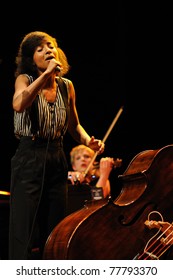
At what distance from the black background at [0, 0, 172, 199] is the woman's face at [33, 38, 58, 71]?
199cm

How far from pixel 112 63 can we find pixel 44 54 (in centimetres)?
232

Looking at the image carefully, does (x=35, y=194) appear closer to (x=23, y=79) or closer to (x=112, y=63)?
(x=23, y=79)

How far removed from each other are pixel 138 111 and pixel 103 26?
88cm

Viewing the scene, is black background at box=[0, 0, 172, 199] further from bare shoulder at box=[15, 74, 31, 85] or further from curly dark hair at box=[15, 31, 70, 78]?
bare shoulder at box=[15, 74, 31, 85]

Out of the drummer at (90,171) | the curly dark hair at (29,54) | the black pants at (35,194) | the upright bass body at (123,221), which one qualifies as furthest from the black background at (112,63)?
the upright bass body at (123,221)

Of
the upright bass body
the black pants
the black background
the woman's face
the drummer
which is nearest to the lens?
the upright bass body

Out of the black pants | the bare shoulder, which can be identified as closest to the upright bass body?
the black pants

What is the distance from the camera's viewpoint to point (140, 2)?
14.2 feet

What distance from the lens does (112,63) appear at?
4586 mm

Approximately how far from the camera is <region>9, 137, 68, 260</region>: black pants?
7.18 feet

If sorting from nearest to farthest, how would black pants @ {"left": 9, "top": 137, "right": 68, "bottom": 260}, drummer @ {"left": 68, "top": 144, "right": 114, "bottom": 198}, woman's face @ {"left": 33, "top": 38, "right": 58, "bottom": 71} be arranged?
A: black pants @ {"left": 9, "top": 137, "right": 68, "bottom": 260}
woman's face @ {"left": 33, "top": 38, "right": 58, "bottom": 71}
drummer @ {"left": 68, "top": 144, "right": 114, "bottom": 198}

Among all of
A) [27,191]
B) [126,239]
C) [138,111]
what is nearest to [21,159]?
[27,191]

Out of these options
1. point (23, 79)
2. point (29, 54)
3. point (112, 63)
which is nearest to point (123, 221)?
point (23, 79)
